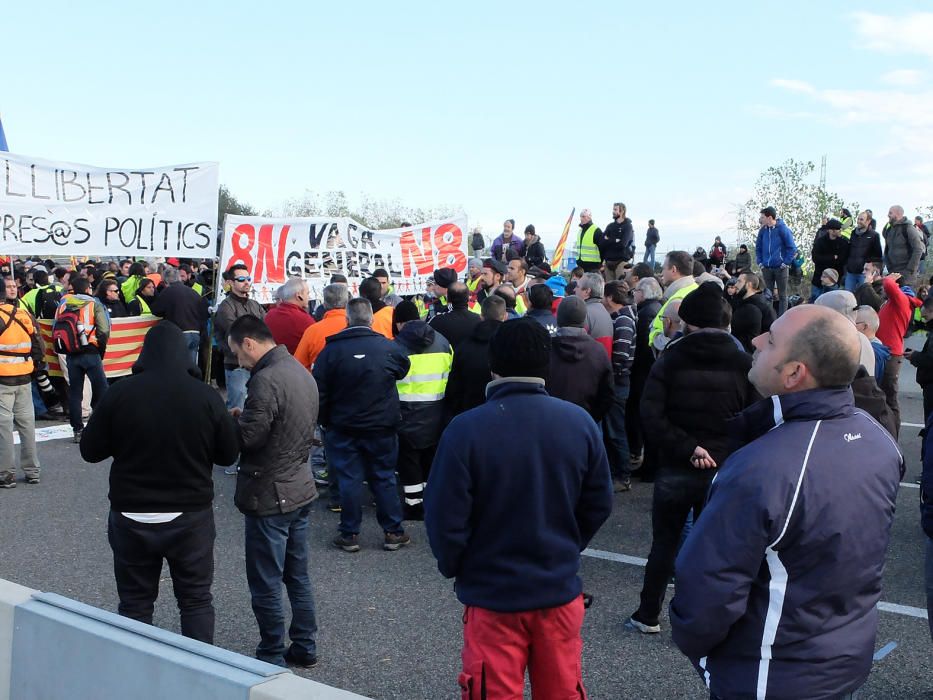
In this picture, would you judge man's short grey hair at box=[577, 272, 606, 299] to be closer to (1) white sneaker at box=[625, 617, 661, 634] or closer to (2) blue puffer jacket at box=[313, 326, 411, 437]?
(2) blue puffer jacket at box=[313, 326, 411, 437]

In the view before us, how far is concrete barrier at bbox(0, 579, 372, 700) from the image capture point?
9.09ft

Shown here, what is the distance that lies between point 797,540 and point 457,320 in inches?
219

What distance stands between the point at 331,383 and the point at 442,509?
352cm

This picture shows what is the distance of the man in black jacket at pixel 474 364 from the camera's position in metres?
7.18

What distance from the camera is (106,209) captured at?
10.7 metres

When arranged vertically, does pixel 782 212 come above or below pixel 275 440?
above

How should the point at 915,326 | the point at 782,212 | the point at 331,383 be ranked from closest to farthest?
the point at 331,383, the point at 915,326, the point at 782,212

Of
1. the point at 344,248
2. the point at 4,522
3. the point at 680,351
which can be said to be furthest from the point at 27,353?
the point at 680,351

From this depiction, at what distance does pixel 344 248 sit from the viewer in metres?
11.9

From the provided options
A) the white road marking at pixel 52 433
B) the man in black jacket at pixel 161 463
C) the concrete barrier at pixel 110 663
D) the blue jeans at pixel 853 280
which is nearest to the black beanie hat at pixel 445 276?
the man in black jacket at pixel 161 463

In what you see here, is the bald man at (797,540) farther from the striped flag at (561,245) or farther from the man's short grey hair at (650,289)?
the striped flag at (561,245)

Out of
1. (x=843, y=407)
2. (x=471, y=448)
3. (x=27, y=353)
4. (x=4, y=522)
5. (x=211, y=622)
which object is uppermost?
(x=843, y=407)

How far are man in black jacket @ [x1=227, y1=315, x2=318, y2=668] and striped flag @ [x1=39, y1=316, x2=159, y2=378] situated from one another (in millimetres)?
7562

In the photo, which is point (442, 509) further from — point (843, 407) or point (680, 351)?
point (680, 351)
